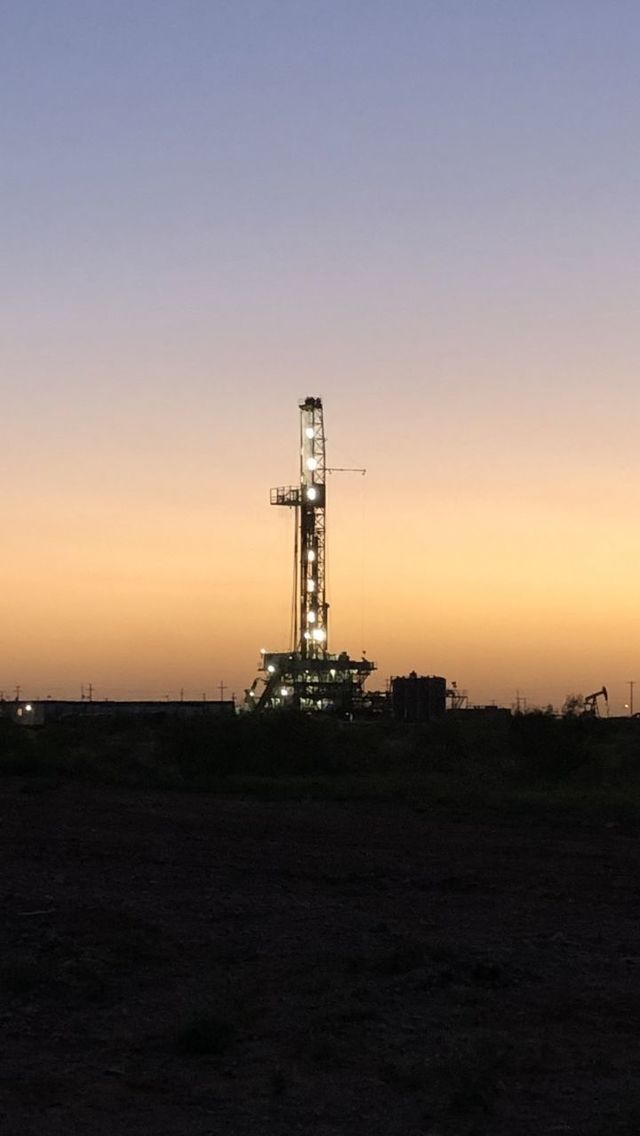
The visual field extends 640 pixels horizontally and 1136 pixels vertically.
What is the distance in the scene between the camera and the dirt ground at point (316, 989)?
9.21 meters

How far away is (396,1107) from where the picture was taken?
30.1 ft

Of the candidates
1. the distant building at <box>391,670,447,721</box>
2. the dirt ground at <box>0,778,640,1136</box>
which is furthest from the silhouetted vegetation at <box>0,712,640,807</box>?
the distant building at <box>391,670,447,721</box>

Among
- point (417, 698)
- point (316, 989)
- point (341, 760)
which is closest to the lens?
point (316, 989)

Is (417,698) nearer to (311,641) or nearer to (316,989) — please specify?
(311,641)

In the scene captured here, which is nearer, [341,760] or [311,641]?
[341,760]

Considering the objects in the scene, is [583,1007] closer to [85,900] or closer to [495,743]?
[85,900]

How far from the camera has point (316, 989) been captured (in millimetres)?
12266

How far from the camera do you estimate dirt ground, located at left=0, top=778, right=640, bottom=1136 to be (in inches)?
363

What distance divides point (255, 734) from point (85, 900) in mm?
30512

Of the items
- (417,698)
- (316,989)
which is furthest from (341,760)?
(417,698)

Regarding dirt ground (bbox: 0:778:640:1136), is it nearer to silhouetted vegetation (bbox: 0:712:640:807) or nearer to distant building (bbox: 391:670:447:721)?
silhouetted vegetation (bbox: 0:712:640:807)

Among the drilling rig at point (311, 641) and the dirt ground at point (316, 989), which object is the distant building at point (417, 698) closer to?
the drilling rig at point (311, 641)

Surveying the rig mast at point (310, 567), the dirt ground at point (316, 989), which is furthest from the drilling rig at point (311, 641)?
the dirt ground at point (316, 989)

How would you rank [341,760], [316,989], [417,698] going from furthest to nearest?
[417,698] < [341,760] < [316,989]
